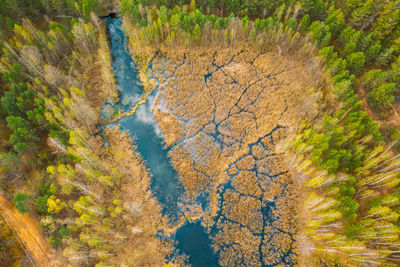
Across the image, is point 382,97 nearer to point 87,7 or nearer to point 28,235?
point 87,7

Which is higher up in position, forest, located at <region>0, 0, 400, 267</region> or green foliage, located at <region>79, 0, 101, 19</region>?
green foliage, located at <region>79, 0, 101, 19</region>

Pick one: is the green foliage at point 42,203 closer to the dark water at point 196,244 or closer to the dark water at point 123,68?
the dark water at point 196,244

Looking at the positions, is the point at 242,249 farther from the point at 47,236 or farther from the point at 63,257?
the point at 47,236

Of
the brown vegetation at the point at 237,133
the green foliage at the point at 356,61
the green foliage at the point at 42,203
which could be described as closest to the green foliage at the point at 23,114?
the green foliage at the point at 42,203

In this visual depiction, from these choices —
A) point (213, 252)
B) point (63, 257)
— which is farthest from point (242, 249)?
point (63, 257)

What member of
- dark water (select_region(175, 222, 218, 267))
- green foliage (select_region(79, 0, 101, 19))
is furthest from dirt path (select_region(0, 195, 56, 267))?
green foliage (select_region(79, 0, 101, 19))

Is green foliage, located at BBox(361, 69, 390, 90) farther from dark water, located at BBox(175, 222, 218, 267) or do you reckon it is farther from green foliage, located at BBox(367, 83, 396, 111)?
dark water, located at BBox(175, 222, 218, 267)

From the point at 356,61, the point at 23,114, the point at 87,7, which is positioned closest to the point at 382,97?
the point at 356,61
